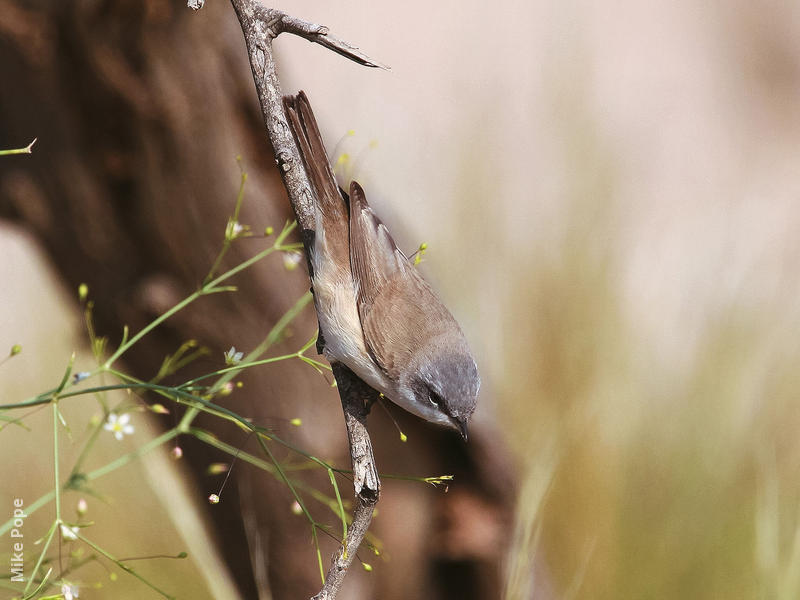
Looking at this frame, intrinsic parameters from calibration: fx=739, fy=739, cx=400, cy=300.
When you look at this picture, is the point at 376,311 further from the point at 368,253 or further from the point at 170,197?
the point at 170,197

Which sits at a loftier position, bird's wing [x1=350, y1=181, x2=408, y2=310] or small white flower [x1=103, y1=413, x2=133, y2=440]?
bird's wing [x1=350, y1=181, x2=408, y2=310]

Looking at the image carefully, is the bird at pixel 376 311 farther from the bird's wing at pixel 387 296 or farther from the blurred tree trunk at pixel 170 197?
the blurred tree trunk at pixel 170 197

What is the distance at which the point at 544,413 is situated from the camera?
2316 millimetres

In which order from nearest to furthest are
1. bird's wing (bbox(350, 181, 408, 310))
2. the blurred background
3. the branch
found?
1. the branch
2. bird's wing (bbox(350, 181, 408, 310))
3. the blurred background

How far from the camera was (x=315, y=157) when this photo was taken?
1.47 m

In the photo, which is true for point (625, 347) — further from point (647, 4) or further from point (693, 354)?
point (647, 4)

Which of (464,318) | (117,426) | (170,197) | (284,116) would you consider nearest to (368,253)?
(284,116)

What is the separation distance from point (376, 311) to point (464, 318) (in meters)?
0.84

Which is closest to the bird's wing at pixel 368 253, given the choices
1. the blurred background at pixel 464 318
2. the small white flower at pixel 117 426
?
the blurred background at pixel 464 318

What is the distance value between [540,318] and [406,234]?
55cm

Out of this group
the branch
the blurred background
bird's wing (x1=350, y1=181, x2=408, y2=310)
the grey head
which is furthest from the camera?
the blurred background

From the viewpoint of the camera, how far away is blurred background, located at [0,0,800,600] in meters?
2.13

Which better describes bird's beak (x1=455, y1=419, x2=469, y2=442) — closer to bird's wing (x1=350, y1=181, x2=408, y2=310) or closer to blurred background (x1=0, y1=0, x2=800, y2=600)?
bird's wing (x1=350, y1=181, x2=408, y2=310)

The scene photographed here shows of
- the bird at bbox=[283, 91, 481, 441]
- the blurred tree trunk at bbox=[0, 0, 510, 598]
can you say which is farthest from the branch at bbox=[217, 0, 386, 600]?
the blurred tree trunk at bbox=[0, 0, 510, 598]
